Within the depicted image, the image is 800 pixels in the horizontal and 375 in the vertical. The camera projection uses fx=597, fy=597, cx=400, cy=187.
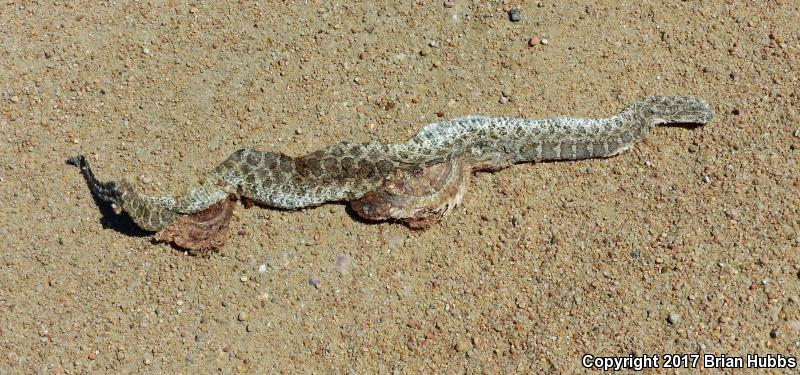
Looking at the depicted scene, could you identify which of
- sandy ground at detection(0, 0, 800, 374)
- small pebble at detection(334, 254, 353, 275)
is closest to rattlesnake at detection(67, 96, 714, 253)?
sandy ground at detection(0, 0, 800, 374)

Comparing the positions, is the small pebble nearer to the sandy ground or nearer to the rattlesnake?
the sandy ground

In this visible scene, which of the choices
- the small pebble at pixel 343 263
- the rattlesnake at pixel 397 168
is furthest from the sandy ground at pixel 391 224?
the rattlesnake at pixel 397 168

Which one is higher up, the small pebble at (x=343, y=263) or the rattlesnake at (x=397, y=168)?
the rattlesnake at (x=397, y=168)

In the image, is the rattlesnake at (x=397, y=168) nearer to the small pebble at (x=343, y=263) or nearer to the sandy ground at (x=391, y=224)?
the sandy ground at (x=391, y=224)

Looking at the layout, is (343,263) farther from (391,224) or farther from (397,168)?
(397,168)

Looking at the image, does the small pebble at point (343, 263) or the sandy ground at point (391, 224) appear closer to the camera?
the sandy ground at point (391, 224)

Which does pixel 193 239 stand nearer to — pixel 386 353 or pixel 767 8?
pixel 386 353

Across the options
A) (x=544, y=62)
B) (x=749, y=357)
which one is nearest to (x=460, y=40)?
(x=544, y=62)
